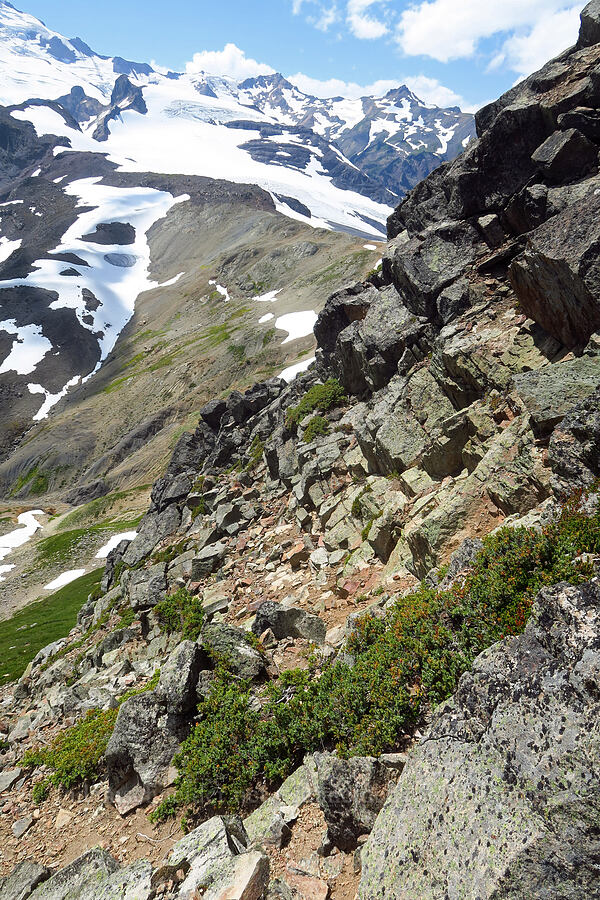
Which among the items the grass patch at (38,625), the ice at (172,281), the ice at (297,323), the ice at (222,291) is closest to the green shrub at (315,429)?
the grass patch at (38,625)

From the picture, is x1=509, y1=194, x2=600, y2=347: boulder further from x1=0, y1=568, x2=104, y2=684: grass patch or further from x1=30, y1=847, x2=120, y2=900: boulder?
x1=0, y1=568, x2=104, y2=684: grass patch

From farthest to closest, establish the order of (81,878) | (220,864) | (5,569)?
1. (5,569)
2. (81,878)
3. (220,864)

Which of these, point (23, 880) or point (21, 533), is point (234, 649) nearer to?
point (23, 880)

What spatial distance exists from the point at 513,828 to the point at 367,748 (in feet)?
10.6

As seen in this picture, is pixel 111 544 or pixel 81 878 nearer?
pixel 81 878

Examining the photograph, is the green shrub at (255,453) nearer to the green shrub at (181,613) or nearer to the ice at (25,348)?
the green shrub at (181,613)

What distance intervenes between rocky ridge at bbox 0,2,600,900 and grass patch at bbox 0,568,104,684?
30.1ft

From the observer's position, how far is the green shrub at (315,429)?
997 inches

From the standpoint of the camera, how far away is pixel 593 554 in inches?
286

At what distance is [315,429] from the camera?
84.0 ft

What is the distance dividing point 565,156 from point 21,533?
90.8 metres

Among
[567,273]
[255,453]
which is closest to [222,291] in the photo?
[255,453]

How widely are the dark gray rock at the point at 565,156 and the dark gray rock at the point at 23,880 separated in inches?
1010

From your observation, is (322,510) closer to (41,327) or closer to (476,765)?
(476,765)
